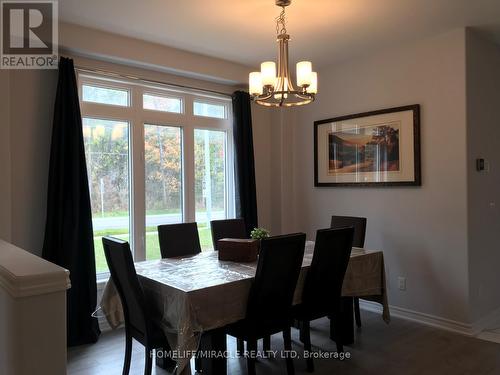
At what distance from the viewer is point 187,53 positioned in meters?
4.20

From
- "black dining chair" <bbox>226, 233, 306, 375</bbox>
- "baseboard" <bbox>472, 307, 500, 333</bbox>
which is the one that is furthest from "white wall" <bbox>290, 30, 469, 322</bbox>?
"black dining chair" <bbox>226, 233, 306, 375</bbox>

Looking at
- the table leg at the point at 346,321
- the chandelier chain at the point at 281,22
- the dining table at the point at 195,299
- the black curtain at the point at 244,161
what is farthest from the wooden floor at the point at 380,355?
the chandelier chain at the point at 281,22

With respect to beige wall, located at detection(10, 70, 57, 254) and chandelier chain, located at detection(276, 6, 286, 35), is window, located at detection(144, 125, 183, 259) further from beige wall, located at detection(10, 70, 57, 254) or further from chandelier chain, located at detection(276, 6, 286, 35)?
chandelier chain, located at detection(276, 6, 286, 35)

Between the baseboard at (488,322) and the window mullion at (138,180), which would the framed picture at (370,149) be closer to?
the baseboard at (488,322)

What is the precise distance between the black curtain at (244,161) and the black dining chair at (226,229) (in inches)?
28.7

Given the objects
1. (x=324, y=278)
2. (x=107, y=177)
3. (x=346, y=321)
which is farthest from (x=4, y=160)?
(x=346, y=321)

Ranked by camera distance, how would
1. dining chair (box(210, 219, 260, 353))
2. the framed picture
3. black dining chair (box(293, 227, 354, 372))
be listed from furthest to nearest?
the framed picture, dining chair (box(210, 219, 260, 353)), black dining chair (box(293, 227, 354, 372))

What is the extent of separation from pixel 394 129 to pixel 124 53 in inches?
109

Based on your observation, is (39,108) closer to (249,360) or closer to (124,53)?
(124,53)

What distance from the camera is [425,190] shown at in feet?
12.7

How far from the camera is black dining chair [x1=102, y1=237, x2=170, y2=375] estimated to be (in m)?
2.33

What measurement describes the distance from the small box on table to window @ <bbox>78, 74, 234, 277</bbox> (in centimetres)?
136

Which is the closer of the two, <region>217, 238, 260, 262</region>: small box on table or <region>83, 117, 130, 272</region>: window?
<region>217, 238, 260, 262</region>: small box on table

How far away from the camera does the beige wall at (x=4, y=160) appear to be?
9.58 ft
